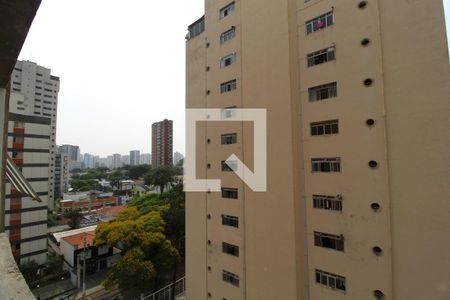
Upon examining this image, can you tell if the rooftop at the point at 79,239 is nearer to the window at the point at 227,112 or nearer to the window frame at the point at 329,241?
the window at the point at 227,112

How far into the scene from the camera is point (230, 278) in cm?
1194

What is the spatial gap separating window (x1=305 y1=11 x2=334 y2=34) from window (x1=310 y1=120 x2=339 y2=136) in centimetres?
396

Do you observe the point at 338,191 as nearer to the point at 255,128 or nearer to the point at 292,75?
the point at 255,128

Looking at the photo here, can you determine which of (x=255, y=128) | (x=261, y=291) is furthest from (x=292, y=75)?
(x=261, y=291)

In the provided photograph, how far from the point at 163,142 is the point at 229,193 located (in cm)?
6654

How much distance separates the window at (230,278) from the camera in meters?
11.6

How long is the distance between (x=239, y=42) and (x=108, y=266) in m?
24.2

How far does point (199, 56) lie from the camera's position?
14484 mm

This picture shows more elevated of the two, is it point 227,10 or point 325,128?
point 227,10

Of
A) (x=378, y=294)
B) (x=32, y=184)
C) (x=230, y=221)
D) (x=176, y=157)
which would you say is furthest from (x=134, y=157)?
(x=378, y=294)

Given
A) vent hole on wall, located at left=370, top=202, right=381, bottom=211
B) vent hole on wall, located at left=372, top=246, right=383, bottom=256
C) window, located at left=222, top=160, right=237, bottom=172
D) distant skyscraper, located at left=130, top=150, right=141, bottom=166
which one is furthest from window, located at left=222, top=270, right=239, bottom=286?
distant skyscraper, located at left=130, top=150, right=141, bottom=166

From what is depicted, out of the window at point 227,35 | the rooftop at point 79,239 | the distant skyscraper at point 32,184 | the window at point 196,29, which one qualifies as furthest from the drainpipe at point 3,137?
the distant skyscraper at point 32,184

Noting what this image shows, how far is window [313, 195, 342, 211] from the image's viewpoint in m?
9.07

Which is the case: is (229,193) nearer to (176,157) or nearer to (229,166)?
(229,166)
